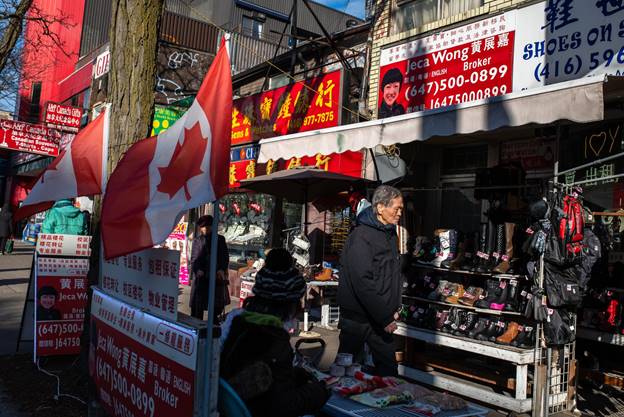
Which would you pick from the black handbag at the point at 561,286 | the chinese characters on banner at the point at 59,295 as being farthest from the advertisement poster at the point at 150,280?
the black handbag at the point at 561,286

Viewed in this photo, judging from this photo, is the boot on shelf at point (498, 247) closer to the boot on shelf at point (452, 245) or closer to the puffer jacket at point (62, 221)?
the boot on shelf at point (452, 245)

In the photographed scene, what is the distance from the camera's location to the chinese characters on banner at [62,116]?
17.7 m

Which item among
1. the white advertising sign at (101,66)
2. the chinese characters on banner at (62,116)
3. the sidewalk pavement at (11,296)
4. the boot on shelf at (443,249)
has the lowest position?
the sidewalk pavement at (11,296)

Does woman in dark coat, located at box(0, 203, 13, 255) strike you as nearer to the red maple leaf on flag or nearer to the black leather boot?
the black leather boot

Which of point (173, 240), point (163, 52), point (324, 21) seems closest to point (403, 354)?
point (173, 240)

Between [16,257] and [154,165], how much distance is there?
18.6 metres

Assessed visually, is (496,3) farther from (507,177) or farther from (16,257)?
(16,257)

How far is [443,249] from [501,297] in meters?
1.01

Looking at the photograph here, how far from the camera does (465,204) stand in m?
8.30

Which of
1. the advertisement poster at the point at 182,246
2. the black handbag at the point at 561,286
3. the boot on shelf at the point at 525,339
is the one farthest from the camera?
the advertisement poster at the point at 182,246

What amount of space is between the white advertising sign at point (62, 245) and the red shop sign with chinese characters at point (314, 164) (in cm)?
392

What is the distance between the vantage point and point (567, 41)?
6.75 m

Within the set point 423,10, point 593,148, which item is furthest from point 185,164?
point 423,10

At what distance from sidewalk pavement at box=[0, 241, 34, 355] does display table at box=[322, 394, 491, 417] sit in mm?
5261
